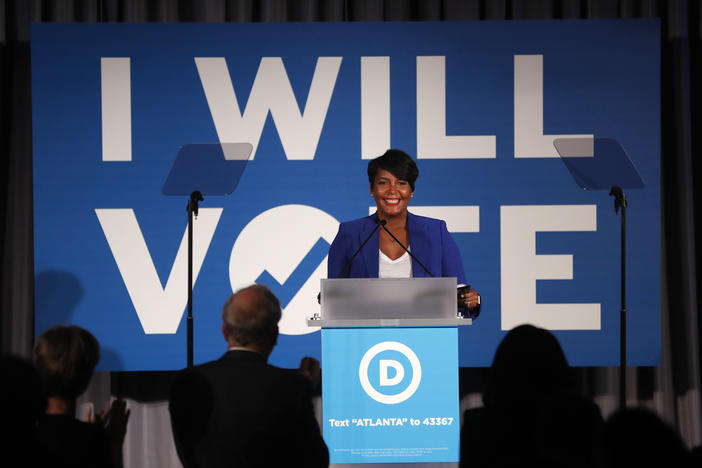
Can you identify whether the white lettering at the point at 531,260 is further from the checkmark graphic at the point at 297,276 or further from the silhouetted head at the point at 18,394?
the silhouetted head at the point at 18,394

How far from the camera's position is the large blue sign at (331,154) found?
14.4ft

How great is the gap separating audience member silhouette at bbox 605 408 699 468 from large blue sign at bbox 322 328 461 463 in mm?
1354

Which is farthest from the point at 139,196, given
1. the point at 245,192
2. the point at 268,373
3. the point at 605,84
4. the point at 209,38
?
the point at 605,84

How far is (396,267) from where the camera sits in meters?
3.54

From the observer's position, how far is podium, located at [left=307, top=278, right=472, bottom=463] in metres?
2.52

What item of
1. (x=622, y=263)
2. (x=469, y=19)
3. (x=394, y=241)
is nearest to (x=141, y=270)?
(x=394, y=241)

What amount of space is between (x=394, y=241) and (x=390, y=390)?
3.96 ft

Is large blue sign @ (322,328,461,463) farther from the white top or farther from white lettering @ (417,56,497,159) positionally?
white lettering @ (417,56,497,159)

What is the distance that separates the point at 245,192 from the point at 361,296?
1.96 meters

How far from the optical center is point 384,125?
4.45 m

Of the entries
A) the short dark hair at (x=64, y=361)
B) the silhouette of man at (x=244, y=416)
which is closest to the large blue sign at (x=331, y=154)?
the silhouette of man at (x=244, y=416)

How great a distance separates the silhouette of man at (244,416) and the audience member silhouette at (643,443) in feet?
3.25

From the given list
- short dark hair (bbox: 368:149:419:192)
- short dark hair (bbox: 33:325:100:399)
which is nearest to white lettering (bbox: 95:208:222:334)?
short dark hair (bbox: 368:149:419:192)

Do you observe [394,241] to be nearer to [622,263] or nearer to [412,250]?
[412,250]
